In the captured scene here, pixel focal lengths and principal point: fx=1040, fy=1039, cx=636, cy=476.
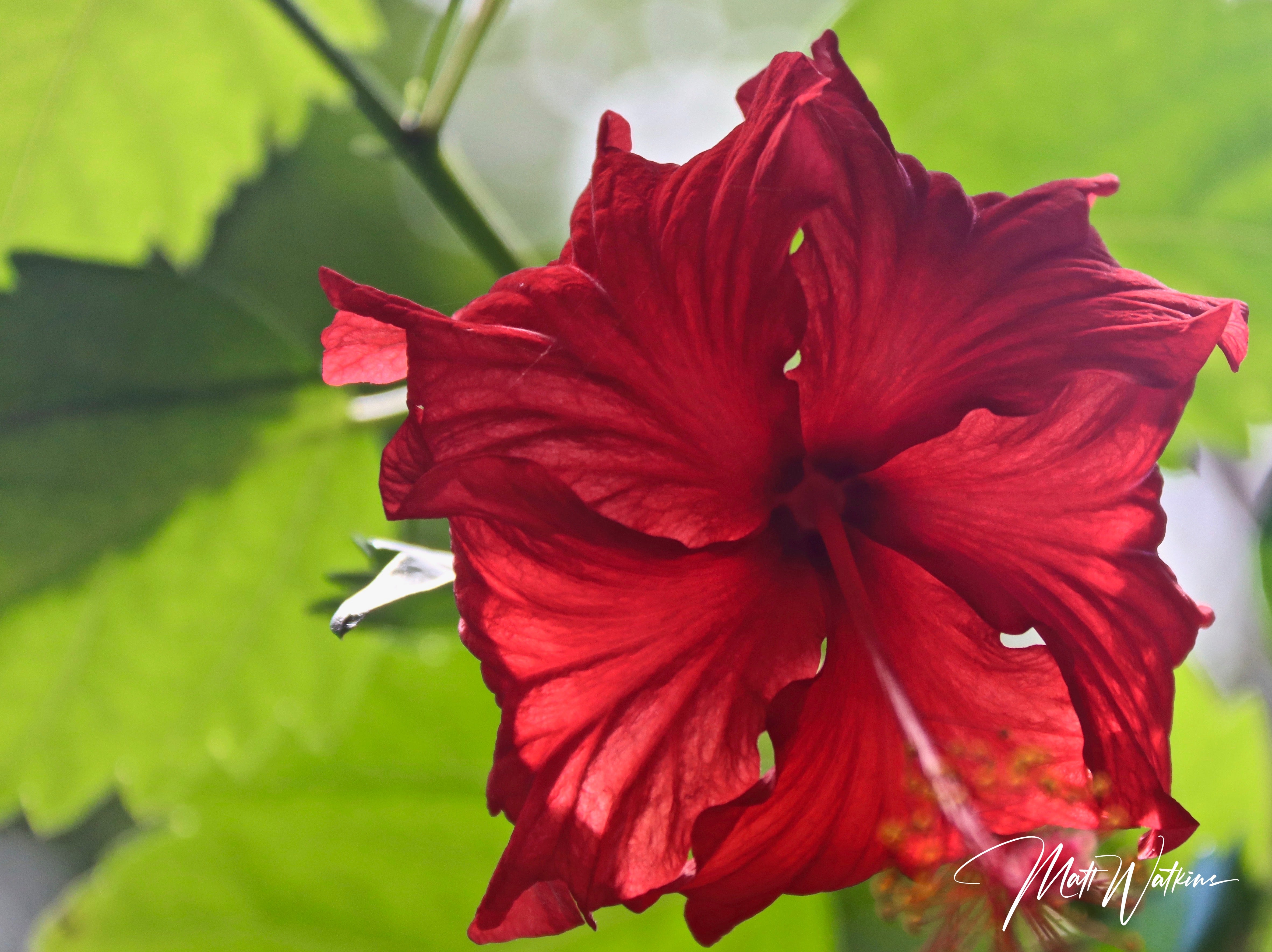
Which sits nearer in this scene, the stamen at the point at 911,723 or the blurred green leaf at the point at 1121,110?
the stamen at the point at 911,723

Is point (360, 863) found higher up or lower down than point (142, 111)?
lower down

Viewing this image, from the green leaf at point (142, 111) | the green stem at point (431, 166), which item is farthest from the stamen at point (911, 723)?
the green leaf at point (142, 111)

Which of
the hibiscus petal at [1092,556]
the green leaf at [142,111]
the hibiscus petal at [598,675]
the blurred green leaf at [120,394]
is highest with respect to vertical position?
the hibiscus petal at [1092,556]

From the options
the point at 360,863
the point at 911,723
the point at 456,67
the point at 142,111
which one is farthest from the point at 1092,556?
the point at 142,111

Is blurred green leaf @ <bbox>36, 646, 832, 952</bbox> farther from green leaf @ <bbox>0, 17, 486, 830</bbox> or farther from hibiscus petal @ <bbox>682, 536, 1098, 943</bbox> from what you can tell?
hibiscus petal @ <bbox>682, 536, 1098, 943</bbox>

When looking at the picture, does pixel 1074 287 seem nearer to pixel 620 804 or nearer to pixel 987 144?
pixel 620 804

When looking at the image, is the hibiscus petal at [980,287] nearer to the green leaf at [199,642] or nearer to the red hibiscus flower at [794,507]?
the red hibiscus flower at [794,507]
